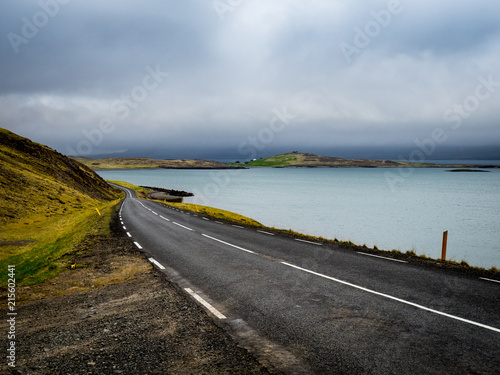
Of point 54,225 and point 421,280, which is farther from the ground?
point 421,280

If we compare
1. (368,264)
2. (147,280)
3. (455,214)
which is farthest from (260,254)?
(455,214)

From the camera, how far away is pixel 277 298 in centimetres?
730

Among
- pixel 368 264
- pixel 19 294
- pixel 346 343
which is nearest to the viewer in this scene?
pixel 346 343

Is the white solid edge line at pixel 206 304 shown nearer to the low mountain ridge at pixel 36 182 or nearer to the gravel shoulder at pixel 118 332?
the gravel shoulder at pixel 118 332

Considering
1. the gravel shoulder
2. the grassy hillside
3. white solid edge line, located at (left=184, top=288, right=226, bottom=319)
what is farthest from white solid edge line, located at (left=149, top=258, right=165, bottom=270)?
the grassy hillside

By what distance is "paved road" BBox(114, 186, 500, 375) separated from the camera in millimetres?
4672

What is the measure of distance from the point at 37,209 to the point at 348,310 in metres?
32.9

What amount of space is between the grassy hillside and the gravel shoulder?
297 centimetres

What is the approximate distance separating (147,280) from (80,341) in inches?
145

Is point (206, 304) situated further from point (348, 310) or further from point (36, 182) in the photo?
point (36, 182)

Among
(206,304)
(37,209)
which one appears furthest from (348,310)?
(37,209)

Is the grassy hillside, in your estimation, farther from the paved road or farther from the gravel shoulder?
the paved road

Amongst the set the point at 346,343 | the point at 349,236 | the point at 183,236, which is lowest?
the point at 349,236

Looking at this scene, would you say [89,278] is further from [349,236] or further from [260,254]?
[349,236]
